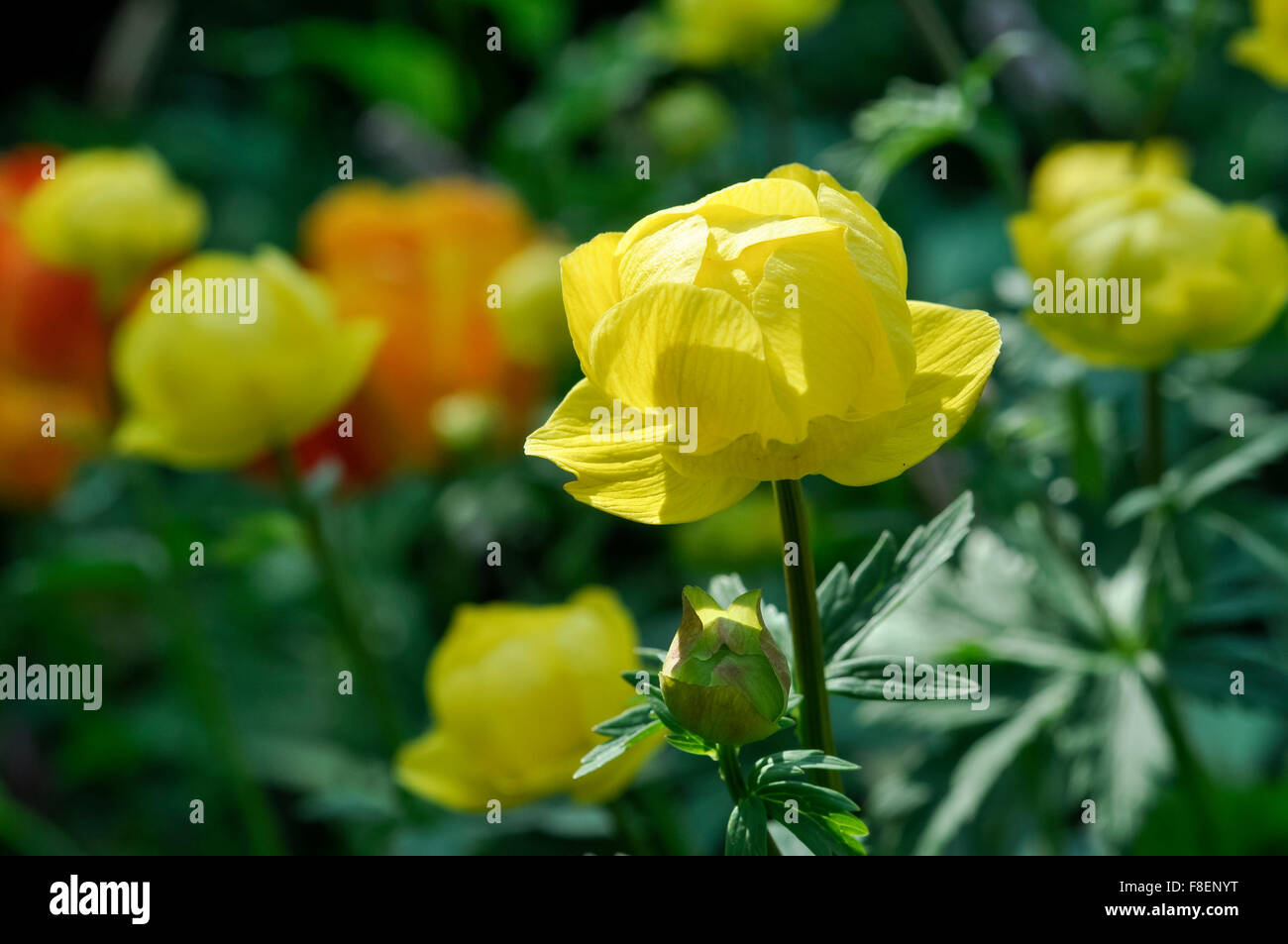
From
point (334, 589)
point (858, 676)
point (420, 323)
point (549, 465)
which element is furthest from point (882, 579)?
point (420, 323)

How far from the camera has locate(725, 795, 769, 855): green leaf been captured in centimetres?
34

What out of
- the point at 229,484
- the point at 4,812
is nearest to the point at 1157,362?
the point at 4,812

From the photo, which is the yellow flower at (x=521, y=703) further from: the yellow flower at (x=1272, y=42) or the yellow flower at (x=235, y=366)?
the yellow flower at (x=1272, y=42)

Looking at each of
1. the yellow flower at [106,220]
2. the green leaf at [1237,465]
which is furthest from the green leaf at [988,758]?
the yellow flower at [106,220]

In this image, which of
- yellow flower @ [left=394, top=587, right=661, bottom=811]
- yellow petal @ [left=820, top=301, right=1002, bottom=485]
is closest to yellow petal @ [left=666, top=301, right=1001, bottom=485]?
yellow petal @ [left=820, top=301, right=1002, bottom=485]

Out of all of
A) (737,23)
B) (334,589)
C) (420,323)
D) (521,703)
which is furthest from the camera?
(420,323)

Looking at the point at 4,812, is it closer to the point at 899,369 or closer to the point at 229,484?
the point at 229,484

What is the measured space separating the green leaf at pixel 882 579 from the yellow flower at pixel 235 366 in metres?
0.42

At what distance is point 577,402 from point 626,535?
2.48 feet

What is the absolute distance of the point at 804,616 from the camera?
0.37 metres

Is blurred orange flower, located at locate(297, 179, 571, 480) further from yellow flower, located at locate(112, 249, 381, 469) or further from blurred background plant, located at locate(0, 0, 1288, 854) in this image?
yellow flower, located at locate(112, 249, 381, 469)

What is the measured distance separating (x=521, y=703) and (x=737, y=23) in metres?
0.65

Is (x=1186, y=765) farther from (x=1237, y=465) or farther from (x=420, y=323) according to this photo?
(x=420, y=323)

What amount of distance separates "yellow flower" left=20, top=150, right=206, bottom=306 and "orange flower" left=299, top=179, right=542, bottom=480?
0.20 meters
